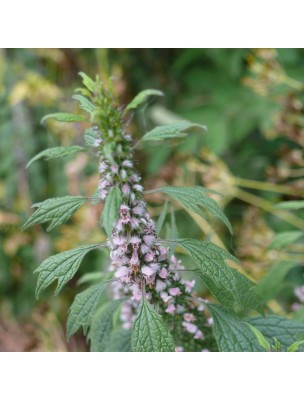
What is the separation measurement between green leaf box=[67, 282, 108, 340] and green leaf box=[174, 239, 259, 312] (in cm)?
8

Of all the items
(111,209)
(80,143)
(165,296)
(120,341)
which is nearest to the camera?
(111,209)

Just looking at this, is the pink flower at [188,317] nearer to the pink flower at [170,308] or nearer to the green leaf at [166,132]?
the pink flower at [170,308]

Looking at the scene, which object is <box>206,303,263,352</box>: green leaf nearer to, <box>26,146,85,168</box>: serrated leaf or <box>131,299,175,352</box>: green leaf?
<box>131,299,175,352</box>: green leaf

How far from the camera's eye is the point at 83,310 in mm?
426

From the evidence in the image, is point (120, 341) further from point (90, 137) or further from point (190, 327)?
point (90, 137)

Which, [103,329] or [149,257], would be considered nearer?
[149,257]

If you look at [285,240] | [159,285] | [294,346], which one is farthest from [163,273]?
[285,240]

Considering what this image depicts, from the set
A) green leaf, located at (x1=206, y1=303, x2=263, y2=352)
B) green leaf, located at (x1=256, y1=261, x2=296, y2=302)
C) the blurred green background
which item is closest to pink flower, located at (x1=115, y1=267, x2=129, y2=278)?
green leaf, located at (x1=206, y1=303, x2=263, y2=352)

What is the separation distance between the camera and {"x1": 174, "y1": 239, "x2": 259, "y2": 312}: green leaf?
0.40 meters

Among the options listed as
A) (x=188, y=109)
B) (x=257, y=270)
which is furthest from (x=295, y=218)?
(x=188, y=109)

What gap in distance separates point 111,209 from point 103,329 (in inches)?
8.5

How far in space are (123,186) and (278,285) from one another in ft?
0.94

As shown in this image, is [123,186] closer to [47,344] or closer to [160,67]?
[47,344]

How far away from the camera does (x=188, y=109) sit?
1.45 m
